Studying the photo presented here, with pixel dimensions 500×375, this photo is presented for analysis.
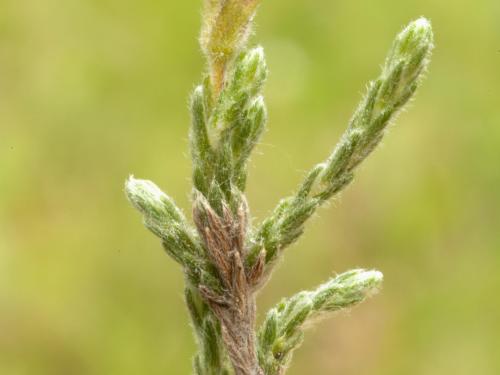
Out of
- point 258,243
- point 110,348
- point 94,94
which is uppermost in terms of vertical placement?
point 94,94

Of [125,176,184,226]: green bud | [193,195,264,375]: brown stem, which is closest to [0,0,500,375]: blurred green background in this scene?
[125,176,184,226]: green bud

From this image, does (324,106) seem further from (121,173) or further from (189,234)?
(189,234)

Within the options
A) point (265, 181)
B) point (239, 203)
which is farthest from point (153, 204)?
point (265, 181)

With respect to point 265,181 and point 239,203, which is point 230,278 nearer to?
point 239,203

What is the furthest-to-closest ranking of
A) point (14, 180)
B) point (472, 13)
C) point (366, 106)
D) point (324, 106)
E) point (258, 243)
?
point (472, 13), point (324, 106), point (14, 180), point (366, 106), point (258, 243)

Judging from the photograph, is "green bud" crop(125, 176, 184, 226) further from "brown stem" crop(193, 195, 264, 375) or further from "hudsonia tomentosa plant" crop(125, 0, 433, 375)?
"brown stem" crop(193, 195, 264, 375)

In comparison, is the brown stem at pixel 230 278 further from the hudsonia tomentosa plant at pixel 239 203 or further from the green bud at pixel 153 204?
the green bud at pixel 153 204

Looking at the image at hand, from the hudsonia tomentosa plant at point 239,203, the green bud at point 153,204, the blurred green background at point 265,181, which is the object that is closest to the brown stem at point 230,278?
the hudsonia tomentosa plant at point 239,203

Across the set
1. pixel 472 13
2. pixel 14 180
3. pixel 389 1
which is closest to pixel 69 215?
pixel 14 180
